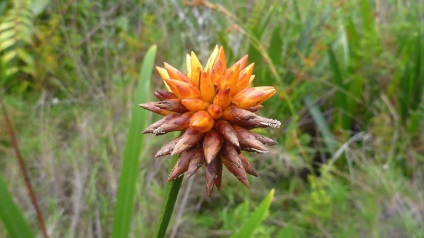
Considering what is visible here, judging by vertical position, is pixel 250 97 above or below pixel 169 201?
above

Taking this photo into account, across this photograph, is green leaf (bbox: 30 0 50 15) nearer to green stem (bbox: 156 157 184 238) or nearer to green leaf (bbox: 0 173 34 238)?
green leaf (bbox: 0 173 34 238)

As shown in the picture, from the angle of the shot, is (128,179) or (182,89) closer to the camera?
(182,89)

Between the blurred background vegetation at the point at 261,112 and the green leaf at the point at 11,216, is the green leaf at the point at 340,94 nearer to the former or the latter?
the blurred background vegetation at the point at 261,112

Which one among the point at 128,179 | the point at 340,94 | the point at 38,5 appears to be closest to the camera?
the point at 128,179

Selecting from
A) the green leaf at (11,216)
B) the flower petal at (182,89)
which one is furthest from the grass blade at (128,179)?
the flower petal at (182,89)

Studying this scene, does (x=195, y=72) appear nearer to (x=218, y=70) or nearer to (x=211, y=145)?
(x=218, y=70)

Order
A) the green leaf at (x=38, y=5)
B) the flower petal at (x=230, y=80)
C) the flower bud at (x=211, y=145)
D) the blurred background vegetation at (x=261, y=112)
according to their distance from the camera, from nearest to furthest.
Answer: the flower bud at (x=211, y=145)
the flower petal at (x=230, y=80)
the blurred background vegetation at (x=261, y=112)
the green leaf at (x=38, y=5)

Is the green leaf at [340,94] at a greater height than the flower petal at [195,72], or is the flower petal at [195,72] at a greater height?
the flower petal at [195,72]

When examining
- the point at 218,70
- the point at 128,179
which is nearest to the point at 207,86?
the point at 218,70
